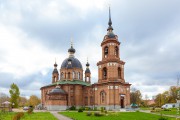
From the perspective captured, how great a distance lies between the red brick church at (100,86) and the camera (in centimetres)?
5434

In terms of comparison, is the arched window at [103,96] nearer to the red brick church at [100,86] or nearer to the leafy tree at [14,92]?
the red brick church at [100,86]

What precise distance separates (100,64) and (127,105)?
38.8ft

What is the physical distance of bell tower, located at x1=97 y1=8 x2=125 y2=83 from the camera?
55.3 m

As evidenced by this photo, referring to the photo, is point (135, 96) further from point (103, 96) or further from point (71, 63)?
point (103, 96)

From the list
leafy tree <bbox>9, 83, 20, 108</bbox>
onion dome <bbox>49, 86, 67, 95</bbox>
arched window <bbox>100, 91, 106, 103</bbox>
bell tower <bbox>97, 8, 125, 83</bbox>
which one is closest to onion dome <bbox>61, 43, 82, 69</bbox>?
onion dome <bbox>49, 86, 67, 95</bbox>

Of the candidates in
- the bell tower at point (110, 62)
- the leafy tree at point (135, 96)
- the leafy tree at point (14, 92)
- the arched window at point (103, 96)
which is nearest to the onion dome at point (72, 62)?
the bell tower at point (110, 62)

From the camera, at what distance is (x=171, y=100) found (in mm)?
93562

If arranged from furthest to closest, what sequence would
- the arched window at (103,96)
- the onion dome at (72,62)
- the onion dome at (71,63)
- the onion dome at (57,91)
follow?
the onion dome at (72,62)
the onion dome at (71,63)
the onion dome at (57,91)
the arched window at (103,96)

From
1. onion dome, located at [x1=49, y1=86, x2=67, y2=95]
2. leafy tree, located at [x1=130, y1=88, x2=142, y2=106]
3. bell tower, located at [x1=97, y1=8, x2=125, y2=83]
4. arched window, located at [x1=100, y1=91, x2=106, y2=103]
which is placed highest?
bell tower, located at [x1=97, y1=8, x2=125, y2=83]

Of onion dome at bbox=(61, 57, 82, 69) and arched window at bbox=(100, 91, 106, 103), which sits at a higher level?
onion dome at bbox=(61, 57, 82, 69)

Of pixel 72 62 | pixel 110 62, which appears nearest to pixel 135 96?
pixel 72 62

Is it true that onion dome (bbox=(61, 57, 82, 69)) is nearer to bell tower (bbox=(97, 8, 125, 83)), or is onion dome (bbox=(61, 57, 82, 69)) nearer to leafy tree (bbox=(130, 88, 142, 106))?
bell tower (bbox=(97, 8, 125, 83))

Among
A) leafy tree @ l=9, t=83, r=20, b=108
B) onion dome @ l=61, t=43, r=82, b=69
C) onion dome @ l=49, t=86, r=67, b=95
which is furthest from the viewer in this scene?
onion dome @ l=61, t=43, r=82, b=69

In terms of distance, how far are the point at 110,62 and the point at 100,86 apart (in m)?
6.37
